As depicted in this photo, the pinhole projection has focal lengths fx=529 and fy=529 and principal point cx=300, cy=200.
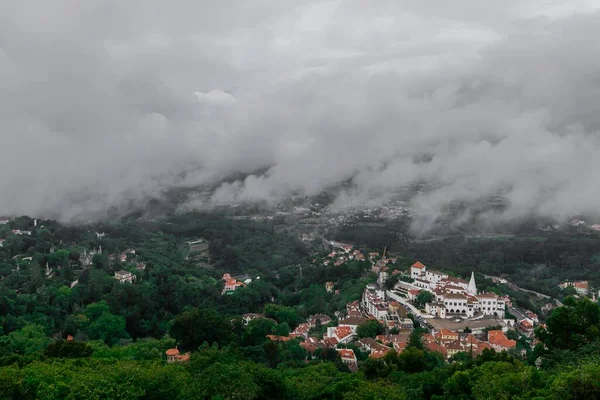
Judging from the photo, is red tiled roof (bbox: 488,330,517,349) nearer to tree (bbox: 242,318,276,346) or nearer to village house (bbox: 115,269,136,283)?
tree (bbox: 242,318,276,346)

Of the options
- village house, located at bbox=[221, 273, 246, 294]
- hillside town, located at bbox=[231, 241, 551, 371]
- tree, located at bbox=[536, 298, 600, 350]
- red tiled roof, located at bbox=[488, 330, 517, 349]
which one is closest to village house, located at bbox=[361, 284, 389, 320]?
hillside town, located at bbox=[231, 241, 551, 371]

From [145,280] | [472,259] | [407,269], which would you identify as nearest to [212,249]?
[145,280]

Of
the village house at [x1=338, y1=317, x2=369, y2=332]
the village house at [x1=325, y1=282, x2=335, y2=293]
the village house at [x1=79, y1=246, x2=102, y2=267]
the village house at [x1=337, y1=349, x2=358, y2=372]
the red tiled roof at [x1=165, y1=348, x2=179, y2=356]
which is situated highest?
the village house at [x1=79, y1=246, x2=102, y2=267]

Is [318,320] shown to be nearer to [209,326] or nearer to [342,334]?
[342,334]

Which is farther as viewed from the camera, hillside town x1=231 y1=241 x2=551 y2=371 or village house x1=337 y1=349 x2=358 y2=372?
hillside town x1=231 y1=241 x2=551 y2=371

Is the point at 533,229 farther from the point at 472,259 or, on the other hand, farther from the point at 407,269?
the point at 407,269

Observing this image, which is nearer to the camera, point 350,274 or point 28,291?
point 28,291

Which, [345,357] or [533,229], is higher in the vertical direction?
[533,229]
